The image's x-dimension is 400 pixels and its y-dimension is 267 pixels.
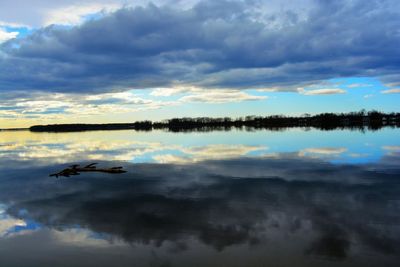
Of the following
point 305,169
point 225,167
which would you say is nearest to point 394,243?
point 305,169

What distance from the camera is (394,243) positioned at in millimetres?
12797

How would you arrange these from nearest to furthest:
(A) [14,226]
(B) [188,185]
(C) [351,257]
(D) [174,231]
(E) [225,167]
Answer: (C) [351,257] → (D) [174,231] → (A) [14,226] → (B) [188,185] → (E) [225,167]

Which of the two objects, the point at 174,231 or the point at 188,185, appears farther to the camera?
the point at 188,185

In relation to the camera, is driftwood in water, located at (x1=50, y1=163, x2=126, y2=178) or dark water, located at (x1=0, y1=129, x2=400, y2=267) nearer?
dark water, located at (x1=0, y1=129, x2=400, y2=267)

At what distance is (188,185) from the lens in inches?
1009

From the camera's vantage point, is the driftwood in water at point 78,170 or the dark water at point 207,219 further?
the driftwood in water at point 78,170

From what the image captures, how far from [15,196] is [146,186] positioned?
9.23 meters

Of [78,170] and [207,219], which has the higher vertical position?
[78,170]

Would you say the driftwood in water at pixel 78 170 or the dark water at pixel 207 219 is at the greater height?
the driftwood in water at pixel 78 170

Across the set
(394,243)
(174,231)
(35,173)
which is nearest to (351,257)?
(394,243)

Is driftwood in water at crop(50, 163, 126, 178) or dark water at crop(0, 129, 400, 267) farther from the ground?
driftwood in water at crop(50, 163, 126, 178)

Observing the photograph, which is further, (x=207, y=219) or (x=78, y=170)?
(x=78, y=170)

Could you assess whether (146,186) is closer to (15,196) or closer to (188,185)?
(188,185)

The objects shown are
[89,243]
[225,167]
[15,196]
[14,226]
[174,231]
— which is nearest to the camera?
[89,243]
